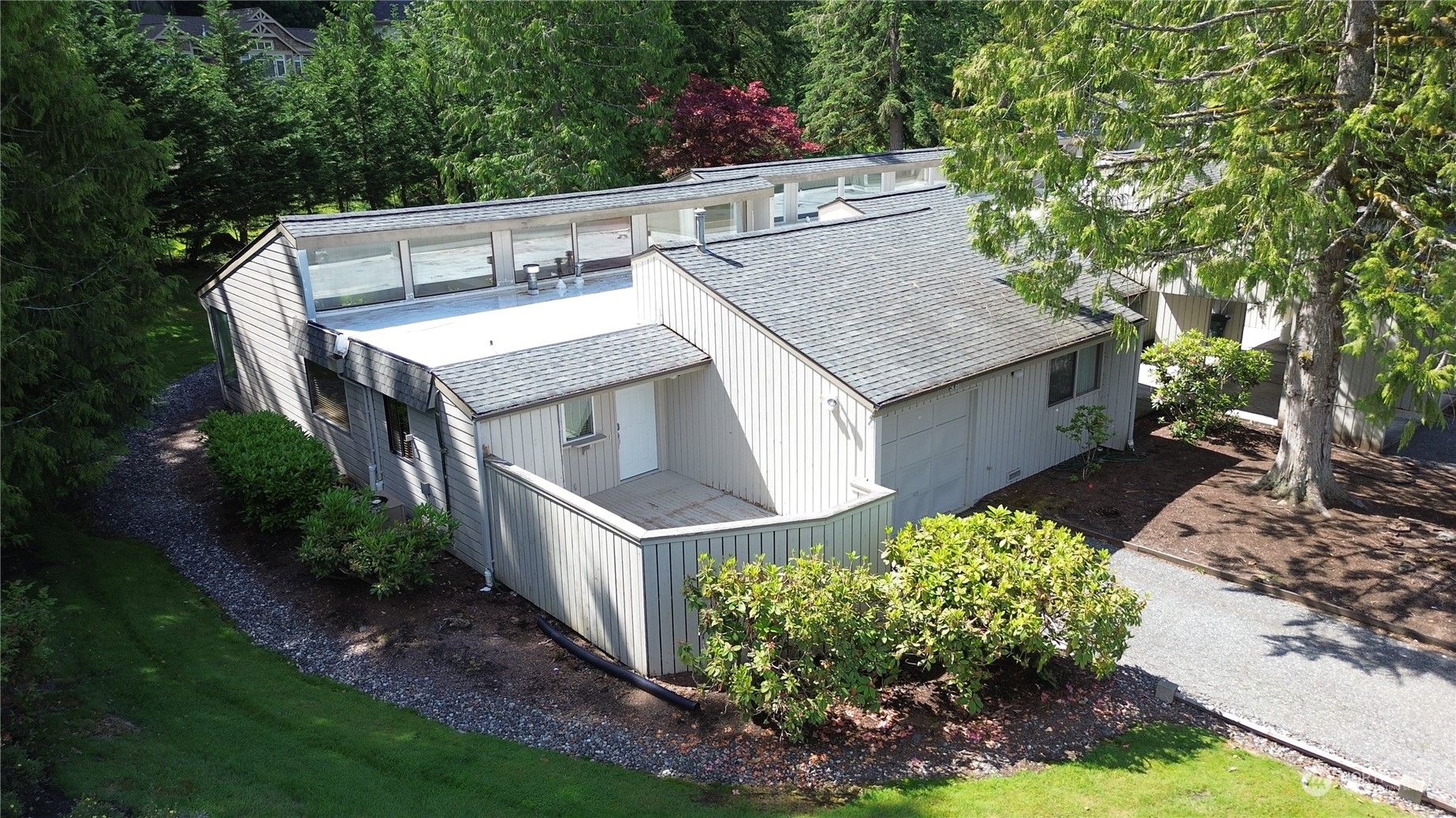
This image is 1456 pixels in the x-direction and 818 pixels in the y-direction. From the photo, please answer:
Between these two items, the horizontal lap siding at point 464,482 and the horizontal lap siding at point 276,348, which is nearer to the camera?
the horizontal lap siding at point 464,482

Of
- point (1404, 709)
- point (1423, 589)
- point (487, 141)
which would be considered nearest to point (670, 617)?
point (1404, 709)

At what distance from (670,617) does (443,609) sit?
328cm

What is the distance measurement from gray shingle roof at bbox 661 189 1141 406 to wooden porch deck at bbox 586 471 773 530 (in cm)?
254

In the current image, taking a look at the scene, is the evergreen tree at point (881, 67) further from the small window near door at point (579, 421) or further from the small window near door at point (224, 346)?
the small window near door at point (579, 421)

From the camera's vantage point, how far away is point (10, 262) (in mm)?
11102

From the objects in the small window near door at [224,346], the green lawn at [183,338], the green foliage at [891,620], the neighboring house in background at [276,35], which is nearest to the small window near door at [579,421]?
the green foliage at [891,620]

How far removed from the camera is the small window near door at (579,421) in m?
13.3

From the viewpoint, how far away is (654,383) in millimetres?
14375

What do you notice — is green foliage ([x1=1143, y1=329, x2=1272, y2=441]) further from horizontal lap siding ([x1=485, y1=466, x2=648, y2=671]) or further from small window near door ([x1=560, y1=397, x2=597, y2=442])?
horizontal lap siding ([x1=485, y1=466, x2=648, y2=671])

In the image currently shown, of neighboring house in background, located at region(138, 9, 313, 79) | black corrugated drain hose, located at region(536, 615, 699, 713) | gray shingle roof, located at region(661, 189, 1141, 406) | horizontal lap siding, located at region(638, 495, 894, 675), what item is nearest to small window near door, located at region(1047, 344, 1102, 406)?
gray shingle roof, located at region(661, 189, 1141, 406)

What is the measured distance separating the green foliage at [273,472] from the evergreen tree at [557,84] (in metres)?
16.2

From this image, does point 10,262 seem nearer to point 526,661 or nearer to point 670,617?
point 526,661

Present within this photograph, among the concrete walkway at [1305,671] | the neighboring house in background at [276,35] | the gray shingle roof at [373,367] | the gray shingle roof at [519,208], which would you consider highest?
the neighboring house in background at [276,35]

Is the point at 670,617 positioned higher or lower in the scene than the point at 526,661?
higher
